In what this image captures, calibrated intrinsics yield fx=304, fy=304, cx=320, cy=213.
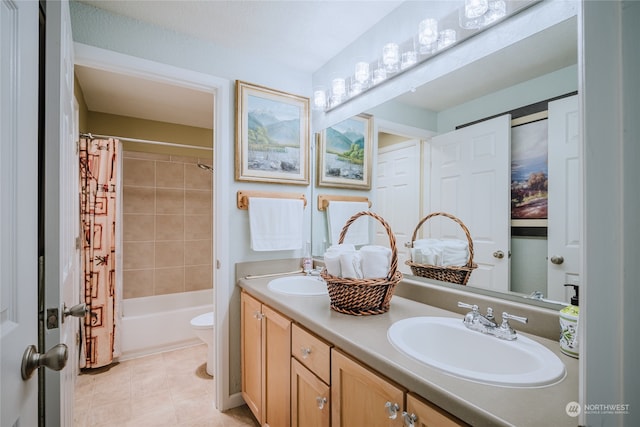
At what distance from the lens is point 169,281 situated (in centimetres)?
323

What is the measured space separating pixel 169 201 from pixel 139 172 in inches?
16.0

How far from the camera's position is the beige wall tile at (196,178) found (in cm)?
340

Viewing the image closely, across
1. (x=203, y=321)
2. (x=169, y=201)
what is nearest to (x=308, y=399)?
(x=203, y=321)

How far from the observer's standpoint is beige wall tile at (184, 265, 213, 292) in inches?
131

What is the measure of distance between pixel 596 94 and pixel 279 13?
1.68 meters

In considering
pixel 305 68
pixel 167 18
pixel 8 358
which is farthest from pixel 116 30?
pixel 8 358

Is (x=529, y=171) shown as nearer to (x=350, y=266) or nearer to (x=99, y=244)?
(x=350, y=266)

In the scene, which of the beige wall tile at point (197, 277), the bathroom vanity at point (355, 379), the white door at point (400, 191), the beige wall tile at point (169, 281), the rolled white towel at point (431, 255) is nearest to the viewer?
the bathroom vanity at point (355, 379)

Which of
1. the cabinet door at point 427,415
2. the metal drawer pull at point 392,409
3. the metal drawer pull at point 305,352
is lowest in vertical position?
the metal drawer pull at point 305,352

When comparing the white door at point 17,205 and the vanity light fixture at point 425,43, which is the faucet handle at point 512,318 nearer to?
the vanity light fixture at point 425,43

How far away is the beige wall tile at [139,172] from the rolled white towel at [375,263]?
2802 mm

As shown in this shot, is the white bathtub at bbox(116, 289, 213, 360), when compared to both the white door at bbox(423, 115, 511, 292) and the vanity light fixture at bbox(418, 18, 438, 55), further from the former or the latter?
the vanity light fixture at bbox(418, 18, 438, 55)

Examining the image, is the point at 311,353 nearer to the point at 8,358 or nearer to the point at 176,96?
the point at 8,358

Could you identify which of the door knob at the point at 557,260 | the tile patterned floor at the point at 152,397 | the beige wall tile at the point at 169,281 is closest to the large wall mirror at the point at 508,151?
the door knob at the point at 557,260
